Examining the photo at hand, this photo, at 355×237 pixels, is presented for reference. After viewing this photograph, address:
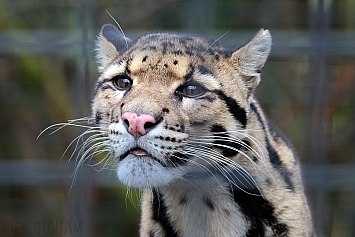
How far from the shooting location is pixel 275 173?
9.12ft

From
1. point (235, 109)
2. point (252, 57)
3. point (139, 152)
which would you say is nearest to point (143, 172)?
point (139, 152)

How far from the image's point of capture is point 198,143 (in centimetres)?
251

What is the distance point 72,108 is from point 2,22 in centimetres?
100

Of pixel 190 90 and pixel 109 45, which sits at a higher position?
pixel 109 45

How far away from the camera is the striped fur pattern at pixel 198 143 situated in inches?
96.1

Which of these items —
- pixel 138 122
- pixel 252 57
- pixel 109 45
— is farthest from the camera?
pixel 109 45

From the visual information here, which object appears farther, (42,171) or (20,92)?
(20,92)

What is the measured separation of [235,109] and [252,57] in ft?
0.94

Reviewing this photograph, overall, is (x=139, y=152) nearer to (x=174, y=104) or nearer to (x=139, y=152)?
(x=139, y=152)

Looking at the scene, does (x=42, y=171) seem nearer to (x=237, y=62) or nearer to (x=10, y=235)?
(x=237, y=62)

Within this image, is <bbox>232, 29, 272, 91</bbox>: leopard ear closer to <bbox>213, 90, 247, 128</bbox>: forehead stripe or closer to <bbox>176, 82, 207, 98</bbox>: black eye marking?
<bbox>213, 90, 247, 128</bbox>: forehead stripe

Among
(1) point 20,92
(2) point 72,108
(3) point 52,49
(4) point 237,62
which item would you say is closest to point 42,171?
(3) point 52,49

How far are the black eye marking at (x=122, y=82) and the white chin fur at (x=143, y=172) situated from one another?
0.39 metres

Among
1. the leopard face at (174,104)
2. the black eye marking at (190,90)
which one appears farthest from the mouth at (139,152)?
the black eye marking at (190,90)
